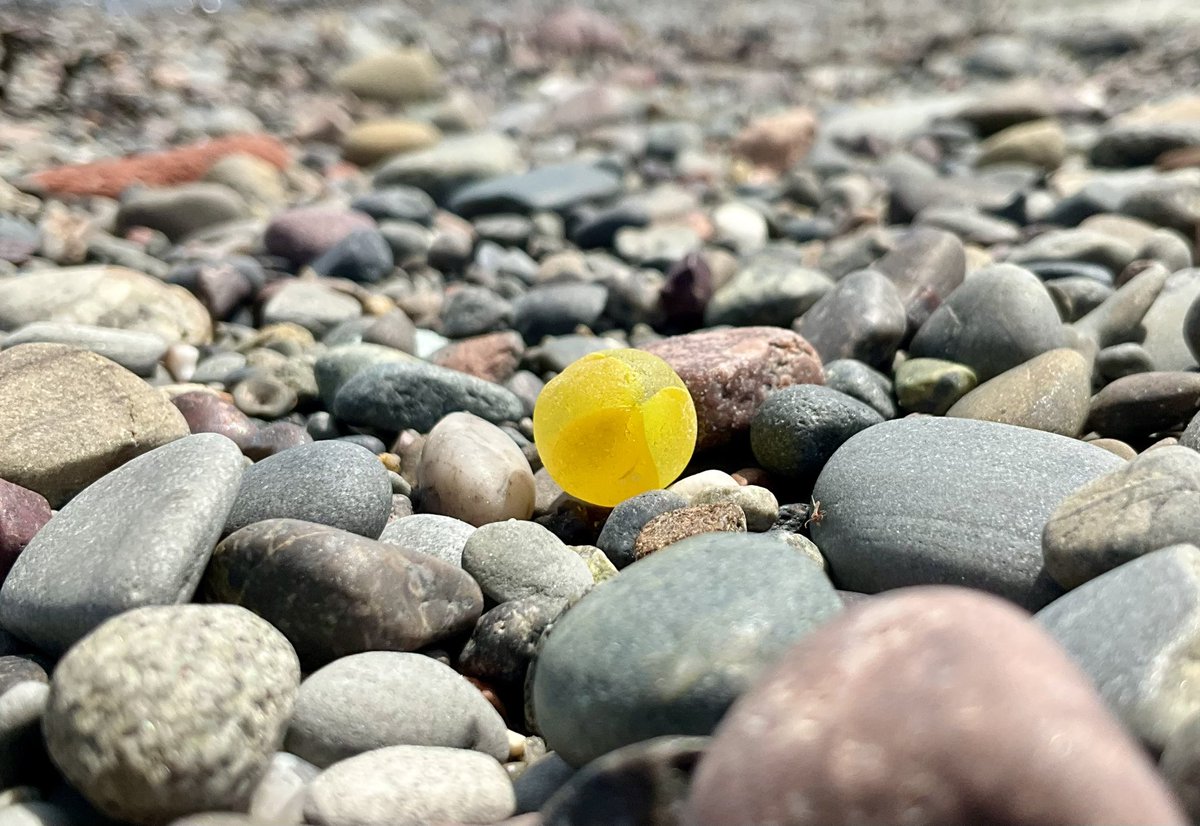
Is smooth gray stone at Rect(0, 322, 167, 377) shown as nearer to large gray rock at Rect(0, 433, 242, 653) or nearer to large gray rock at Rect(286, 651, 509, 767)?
large gray rock at Rect(0, 433, 242, 653)

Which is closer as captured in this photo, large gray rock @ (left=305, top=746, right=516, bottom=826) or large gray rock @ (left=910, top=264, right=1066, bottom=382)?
large gray rock @ (left=305, top=746, right=516, bottom=826)

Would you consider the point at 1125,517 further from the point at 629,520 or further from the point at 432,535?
the point at 432,535

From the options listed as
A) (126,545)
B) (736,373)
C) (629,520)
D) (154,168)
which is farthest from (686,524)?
(154,168)

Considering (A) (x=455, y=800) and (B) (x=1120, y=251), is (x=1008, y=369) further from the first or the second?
(A) (x=455, y=800)

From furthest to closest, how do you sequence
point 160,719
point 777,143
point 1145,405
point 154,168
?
1. point 777,143
2. point 154,168
3. point 1145,405
4. point 160,719

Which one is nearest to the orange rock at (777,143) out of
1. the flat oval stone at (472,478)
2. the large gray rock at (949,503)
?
the flat oval stone at (472,478)

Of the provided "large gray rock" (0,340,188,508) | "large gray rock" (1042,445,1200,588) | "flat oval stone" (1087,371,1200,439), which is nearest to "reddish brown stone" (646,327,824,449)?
"flat oval stone" (1087,371,1200,439)

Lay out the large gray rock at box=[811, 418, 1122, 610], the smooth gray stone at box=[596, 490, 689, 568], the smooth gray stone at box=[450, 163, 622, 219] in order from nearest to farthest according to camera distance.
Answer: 1. the large gray rock at box=[811, 418, 1122, 610]
2. the smooth gray stone at box=[596, 490, 689, 568]
3. the smooth gray stone at box=[450, 163, 622, 219]

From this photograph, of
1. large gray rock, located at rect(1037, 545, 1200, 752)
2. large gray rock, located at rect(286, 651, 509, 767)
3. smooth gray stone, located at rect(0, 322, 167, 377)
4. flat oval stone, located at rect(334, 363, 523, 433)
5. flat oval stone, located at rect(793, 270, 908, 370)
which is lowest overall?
smooth gray stone, located at rect(0, 322, 167, 377)
